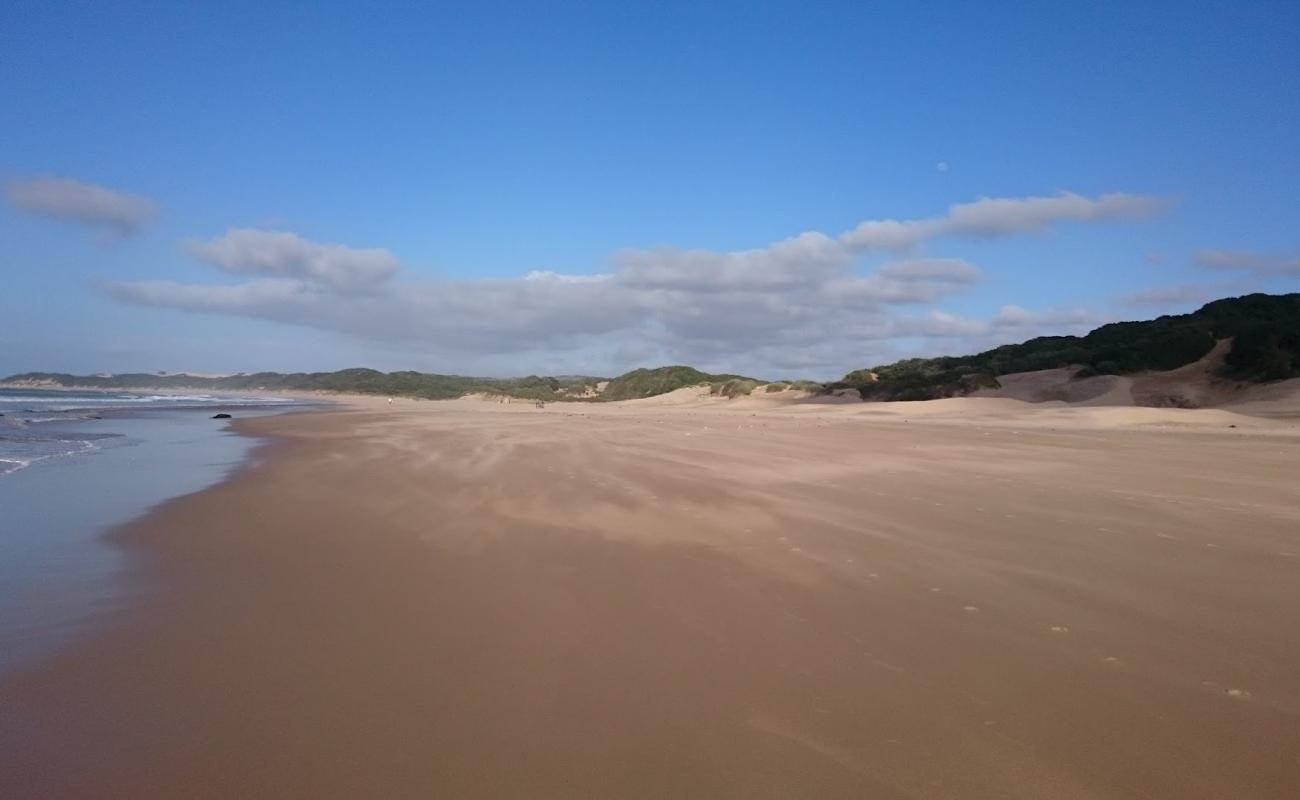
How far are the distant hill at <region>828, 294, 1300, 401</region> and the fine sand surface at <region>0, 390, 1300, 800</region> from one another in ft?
72.8

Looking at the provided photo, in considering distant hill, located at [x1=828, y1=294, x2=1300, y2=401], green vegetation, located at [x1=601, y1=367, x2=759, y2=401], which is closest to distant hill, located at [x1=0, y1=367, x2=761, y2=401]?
green vegetation, located at [x1=601, y1=367, x2=759, y2=401]

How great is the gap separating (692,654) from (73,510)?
730 cm

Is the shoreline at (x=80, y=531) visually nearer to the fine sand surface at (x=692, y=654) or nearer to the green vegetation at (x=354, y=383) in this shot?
the fine sand surface at (x=692, y=654)

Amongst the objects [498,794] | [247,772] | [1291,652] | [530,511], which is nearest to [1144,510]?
[1291,652]

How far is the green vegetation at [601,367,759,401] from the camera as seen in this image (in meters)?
57.1

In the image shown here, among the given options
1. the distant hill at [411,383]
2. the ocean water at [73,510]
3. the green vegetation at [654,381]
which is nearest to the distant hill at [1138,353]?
the distant hill at [411,383]

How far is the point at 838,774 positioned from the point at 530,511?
211 inches

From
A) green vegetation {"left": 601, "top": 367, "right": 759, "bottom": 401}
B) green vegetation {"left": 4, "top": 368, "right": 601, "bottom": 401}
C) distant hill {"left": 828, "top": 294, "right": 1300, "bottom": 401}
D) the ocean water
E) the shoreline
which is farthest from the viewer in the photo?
green vegetation {"left": 4, "top": 368, "right": 601, "bottom": 401}

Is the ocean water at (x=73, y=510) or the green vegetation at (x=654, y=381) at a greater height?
the green vegetation at (x=654, y=381)

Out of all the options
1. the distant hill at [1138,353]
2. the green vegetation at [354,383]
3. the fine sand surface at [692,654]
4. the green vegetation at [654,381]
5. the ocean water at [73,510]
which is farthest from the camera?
the green vegetation at [354,383]

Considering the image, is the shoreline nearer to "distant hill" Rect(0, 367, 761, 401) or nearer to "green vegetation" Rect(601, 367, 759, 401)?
"distant hill" Rect(0, 367, 761, 401)

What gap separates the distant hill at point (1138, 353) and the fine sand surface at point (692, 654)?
72.8ft

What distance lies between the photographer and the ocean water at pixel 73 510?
13.9 ft

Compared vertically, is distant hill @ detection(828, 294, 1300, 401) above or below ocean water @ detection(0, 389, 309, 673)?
above
